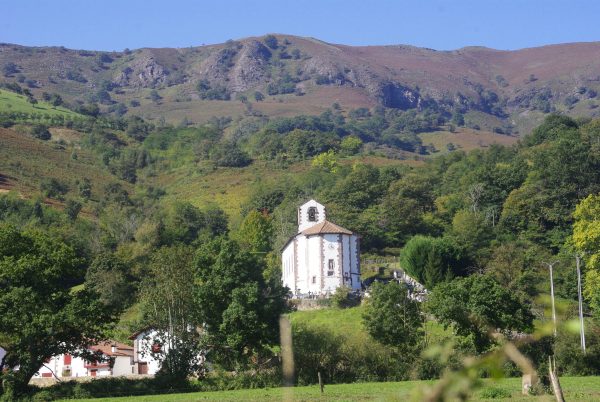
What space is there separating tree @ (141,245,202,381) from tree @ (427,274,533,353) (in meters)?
11.9

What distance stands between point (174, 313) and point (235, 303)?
3.32m

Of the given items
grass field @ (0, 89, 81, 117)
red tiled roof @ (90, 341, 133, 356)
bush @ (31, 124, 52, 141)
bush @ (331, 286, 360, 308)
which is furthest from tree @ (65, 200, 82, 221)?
grass field @ (0, 89, 81, 117)

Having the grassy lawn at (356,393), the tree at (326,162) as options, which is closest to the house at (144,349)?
the grassy lawn at (356,393)

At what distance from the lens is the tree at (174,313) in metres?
45.9

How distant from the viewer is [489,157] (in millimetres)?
120375

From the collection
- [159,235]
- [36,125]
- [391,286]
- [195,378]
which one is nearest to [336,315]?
[391,286]

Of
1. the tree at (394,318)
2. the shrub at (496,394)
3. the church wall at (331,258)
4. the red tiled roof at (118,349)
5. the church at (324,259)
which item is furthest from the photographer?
the church at (324,259)

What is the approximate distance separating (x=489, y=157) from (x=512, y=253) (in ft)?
173

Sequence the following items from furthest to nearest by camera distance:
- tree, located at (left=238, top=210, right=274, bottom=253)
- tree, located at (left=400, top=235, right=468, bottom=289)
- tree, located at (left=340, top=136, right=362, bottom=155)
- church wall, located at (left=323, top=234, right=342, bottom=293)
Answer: tree, located at (left=340, top=136, right=362, bottom=155) → tree, located at (left=238, top=210, right=274, bottom=253) → church wall, located at (left=323, top=234, right=342, bottom=293) → tree, located at (left=400, top=235, right=468, bottom=289)

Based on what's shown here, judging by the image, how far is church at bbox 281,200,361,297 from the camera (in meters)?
70.2

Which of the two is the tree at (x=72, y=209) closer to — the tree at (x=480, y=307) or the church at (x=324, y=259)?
the church at (x=324, y=259)

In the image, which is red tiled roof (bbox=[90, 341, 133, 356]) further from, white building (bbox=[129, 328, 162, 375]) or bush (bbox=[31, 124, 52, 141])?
bush (bbox=[31, 124, 52, 141])

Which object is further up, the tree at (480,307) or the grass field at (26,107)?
the grass field at (26,107)

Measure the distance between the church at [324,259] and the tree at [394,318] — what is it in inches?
767
